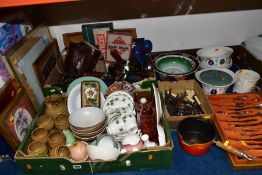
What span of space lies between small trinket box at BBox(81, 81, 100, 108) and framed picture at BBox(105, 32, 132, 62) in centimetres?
26

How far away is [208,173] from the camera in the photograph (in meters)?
0.80

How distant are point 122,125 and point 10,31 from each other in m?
0.56

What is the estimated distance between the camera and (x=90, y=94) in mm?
946

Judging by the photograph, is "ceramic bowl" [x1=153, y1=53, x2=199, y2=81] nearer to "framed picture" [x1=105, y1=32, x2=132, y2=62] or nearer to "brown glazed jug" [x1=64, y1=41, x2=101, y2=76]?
"framed picture" [x1=105, y1=32, x2=132, y2=62]

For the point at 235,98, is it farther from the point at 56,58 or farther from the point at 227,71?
the point at 56,58

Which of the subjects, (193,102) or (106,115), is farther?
(193,102)

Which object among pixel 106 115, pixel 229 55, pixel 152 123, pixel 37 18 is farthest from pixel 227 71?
pixel 37 18

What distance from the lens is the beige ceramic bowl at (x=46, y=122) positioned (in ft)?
2.87

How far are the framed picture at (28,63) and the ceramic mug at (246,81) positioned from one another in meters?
0.85

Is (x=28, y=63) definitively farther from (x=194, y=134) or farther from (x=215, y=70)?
(x=215, y=70)

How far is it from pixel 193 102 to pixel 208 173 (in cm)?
31

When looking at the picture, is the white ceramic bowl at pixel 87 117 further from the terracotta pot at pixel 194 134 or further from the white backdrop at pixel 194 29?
the white backdrop at pixel 194 29

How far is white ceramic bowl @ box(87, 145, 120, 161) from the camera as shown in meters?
0.72

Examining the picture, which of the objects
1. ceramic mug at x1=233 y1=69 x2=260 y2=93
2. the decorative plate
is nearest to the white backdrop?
ceramic mug at x1=233 y1=69 x2=260 y2=93
